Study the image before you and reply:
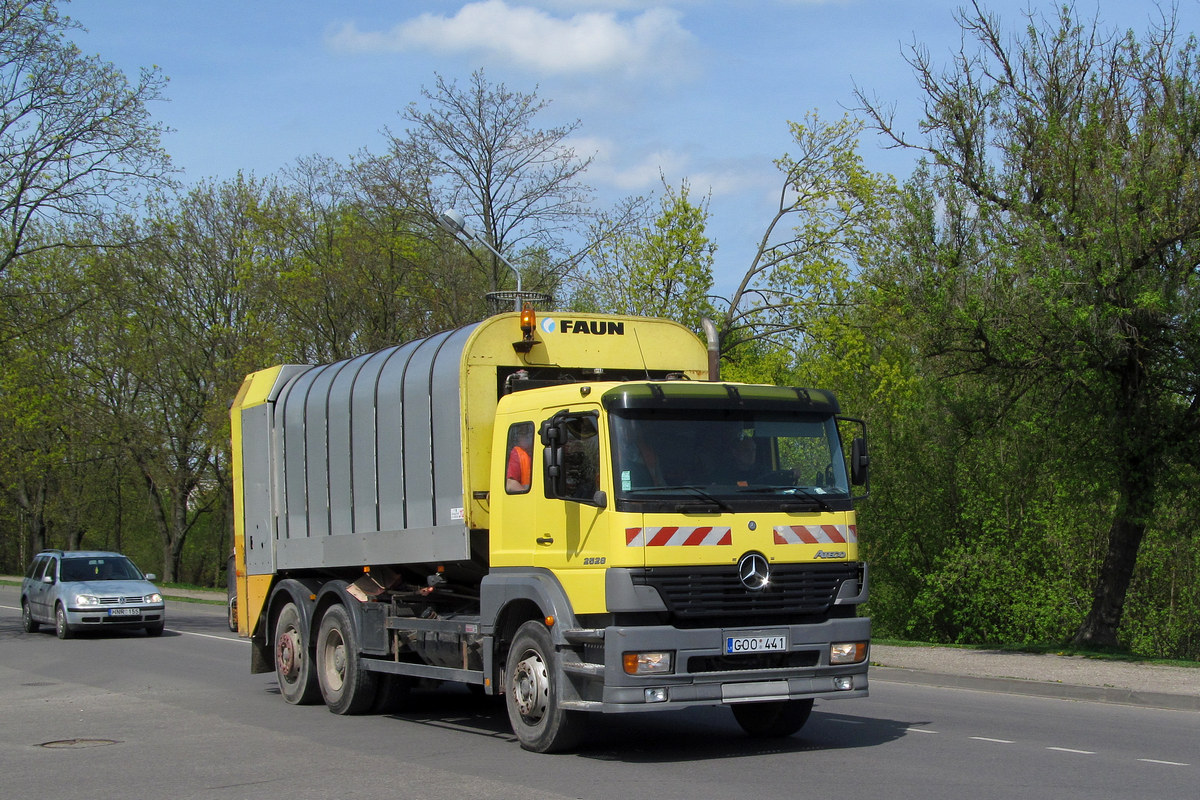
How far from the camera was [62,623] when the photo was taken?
78.7 ft

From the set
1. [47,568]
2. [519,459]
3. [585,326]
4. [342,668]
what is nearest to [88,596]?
[47,568]

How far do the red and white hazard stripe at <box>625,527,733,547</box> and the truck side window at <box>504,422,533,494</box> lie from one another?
131 cm

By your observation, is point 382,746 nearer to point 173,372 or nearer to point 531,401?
point 531,401

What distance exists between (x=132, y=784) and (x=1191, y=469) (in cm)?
1478

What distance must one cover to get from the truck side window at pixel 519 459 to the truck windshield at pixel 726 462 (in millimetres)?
1028

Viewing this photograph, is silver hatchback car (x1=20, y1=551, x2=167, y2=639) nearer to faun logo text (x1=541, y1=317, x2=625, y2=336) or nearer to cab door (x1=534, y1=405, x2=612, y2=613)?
faun logo text (x1=541, y1=317, x2=625, y2=336)

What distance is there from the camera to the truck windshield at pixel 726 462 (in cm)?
886

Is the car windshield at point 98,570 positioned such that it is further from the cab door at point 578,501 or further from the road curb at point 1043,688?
the cab door at point 578,501

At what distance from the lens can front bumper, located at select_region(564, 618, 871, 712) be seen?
855cm

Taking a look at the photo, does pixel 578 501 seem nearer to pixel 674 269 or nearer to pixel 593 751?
→ pixel 593 751

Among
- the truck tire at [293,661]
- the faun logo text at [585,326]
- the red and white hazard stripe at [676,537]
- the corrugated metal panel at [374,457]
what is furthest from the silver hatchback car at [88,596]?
the red and white hazard stripe at [676,537]

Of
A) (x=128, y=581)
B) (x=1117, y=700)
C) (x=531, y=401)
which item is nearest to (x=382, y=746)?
(x=531, y=401)

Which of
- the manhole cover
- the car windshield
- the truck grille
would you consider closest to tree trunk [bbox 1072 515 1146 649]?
the truck grille

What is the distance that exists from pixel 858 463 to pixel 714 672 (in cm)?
214
